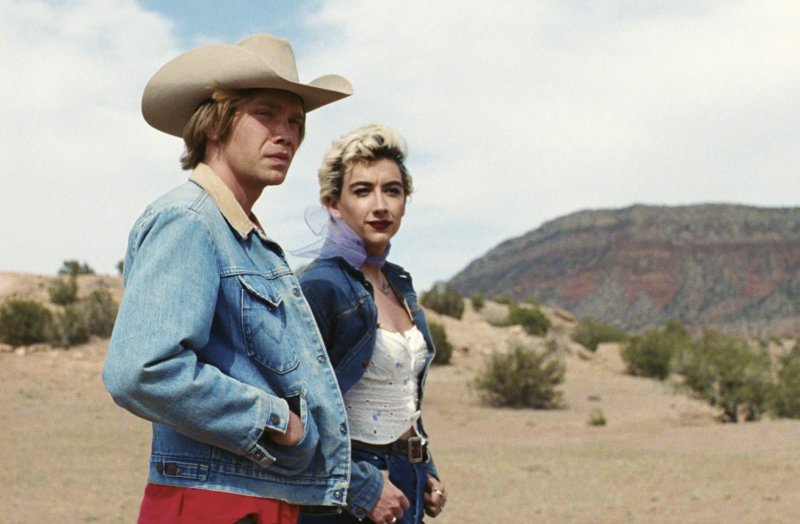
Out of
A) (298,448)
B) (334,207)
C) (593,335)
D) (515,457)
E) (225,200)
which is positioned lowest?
(515,457)

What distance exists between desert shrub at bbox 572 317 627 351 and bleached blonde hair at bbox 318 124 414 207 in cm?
2820

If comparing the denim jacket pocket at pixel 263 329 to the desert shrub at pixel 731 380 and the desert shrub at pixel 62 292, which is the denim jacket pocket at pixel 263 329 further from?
the desert shrub at pixel 62 292

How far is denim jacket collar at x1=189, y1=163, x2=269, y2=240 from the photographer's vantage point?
2.20 meters

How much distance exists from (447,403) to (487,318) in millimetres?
16767

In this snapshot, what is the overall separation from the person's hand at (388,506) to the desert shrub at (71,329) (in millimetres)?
18366

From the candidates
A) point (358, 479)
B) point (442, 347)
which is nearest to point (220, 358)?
point (358, 479)

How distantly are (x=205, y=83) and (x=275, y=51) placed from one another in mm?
247

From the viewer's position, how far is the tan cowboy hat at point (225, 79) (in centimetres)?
224

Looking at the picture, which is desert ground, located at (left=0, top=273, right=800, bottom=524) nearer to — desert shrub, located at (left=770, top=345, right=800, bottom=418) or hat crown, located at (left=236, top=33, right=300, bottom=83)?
desert shrub, located at (left=770, top=345, right=800, bottom=418)

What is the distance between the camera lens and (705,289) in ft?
222

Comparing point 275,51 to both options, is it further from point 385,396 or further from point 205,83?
point 385,396

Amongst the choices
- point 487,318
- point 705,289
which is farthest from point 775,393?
A: point 705,289

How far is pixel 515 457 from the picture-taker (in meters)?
11.2

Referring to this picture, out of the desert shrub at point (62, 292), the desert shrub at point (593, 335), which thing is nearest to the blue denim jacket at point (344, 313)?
the desert shrub at point (62, 292)
